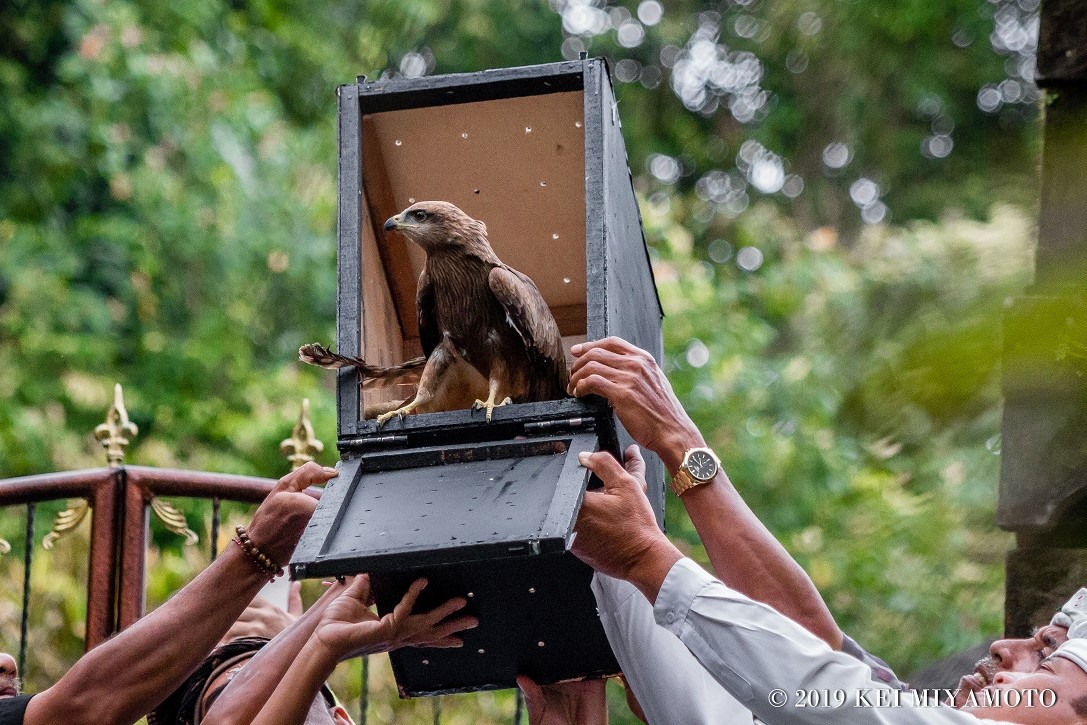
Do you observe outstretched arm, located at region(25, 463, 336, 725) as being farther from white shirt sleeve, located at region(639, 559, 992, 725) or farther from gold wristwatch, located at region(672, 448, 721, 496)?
white shirt sleeve, located at region(639, 559, 992, 725)

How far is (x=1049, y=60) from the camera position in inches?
153

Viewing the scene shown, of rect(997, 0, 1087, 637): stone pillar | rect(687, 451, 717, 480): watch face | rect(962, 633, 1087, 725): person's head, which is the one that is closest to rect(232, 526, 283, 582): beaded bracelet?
rect(687, 451, 717, 480): watch face

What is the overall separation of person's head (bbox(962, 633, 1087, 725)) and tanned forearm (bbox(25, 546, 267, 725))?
5.41 feet

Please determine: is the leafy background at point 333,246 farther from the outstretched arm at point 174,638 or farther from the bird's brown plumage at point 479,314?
the outstretched arm at point 174,638

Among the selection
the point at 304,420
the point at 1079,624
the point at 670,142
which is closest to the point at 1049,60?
the point at 1079,624

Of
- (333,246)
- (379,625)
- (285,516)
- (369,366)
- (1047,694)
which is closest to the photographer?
(1047,694)

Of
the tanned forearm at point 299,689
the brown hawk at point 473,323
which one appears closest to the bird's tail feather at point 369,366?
the brown hawk at point 473,323

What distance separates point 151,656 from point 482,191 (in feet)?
4.79

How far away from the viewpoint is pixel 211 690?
3.40m

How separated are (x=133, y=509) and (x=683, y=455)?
2.03 metres

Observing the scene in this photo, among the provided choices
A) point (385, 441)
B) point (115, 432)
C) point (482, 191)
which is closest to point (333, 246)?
point (115, 432)

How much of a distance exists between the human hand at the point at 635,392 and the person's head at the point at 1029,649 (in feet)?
2.58

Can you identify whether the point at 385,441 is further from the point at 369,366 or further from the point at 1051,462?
the point at 1051,462

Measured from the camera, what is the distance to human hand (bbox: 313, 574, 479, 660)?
2859 millimetres
